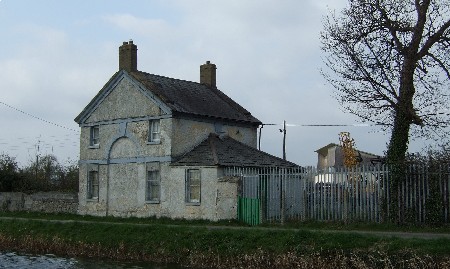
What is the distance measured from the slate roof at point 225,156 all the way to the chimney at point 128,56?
6537 millimetres

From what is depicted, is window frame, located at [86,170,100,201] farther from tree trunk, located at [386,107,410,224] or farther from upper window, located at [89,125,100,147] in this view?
tree trunk, located at [386,107,410,224]

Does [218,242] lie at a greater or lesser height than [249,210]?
lesser

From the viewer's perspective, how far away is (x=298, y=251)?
18.7 metres

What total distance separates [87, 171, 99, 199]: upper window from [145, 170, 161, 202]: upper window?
15.4 feet

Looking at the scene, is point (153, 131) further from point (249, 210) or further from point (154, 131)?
point (249, 210)

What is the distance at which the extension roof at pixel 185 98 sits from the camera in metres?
33.0

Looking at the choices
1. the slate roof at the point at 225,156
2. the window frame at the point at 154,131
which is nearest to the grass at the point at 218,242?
the slate roof at the point at 225,156

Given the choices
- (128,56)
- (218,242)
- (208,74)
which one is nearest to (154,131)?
(128,56)

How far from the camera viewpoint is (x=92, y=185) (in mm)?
36219

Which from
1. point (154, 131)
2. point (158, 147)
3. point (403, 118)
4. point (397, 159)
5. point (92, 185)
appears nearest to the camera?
point (397, 159)

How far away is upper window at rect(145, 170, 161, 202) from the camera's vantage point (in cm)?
3238

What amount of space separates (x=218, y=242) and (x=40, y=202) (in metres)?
20.8

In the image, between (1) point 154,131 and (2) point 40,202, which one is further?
(2) point 40,202

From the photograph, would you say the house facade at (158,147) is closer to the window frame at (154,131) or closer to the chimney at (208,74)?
the window frame at (154,131)
